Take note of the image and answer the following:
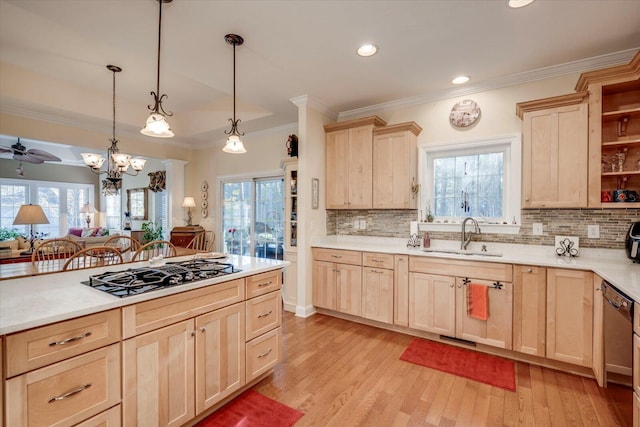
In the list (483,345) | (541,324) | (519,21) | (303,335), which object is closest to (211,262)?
(303,335)

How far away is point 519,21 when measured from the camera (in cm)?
213

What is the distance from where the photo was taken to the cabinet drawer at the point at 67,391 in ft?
3.50

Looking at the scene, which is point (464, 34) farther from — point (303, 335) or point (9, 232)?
point (9, 232)

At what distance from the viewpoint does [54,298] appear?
1366mm

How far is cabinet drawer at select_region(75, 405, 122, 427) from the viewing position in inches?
49.3

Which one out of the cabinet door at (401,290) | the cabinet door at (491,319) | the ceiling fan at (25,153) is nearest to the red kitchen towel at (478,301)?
the cabinet door at (491,319)

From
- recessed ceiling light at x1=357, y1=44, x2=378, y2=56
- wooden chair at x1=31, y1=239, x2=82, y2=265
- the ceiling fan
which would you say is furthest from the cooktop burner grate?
the ceiling fan

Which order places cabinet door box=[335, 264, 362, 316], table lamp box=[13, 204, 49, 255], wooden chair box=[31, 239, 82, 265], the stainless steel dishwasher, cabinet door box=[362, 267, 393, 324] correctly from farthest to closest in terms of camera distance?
table lamp box=[13, 204, 49, 255]
cabinet door box=[335, 264, 362, 316]
cabinet door box=[362, 267, 393, 324]
wooden chair box=[31, 239, 82, 265]
the stainless steel dishwasher

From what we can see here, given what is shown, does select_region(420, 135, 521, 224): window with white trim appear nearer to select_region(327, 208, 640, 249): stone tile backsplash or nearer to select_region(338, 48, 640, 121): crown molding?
select_region(327, 208, 640, 249): stone tile backsplash

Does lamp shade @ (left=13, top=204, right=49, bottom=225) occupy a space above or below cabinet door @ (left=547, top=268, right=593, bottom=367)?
above

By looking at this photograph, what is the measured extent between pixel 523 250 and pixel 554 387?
4.13ft

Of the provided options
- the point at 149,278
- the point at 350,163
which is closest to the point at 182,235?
the point at 350,163

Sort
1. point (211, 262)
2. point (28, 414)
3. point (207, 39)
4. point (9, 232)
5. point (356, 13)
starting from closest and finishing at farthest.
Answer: point (28, 414) < point (356, 13) < point (211, 262) < point (207, 39) < point (9, 232)

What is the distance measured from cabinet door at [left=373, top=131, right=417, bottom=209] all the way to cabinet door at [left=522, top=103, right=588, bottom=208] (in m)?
1.10
